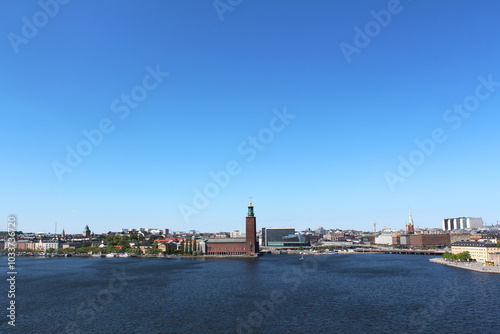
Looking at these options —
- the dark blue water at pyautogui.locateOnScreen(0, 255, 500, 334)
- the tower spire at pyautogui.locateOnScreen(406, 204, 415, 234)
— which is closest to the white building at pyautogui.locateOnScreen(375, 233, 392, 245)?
the tower spire at pyautogui.locateOnScreen(406, 204, 415, 234)

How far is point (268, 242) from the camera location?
154m

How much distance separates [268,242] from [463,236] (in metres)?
74.6

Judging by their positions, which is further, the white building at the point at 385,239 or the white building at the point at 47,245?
the white building at the point at 385,239

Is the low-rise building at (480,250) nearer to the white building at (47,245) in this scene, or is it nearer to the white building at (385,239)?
the white building at (385,239)

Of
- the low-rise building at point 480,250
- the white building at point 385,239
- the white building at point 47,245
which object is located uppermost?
the low-rise building at point 480,250

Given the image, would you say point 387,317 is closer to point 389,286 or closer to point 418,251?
point 389,286

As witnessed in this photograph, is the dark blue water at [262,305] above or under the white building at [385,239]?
above

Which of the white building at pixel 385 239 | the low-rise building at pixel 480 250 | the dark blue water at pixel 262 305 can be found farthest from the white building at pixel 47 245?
the white building at pixel 385 239

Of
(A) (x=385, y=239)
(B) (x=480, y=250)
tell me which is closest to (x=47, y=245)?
(B) (x=480, y=250)

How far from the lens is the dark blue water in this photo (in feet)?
82.2

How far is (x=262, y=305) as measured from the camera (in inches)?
1229

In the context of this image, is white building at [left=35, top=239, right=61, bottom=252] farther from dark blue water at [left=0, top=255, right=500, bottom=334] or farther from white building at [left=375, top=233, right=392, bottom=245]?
white building at [left=375, top=233, right=392, bottom=245]

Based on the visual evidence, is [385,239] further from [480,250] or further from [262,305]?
[262,305]

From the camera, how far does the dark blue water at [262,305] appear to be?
25062 mm
